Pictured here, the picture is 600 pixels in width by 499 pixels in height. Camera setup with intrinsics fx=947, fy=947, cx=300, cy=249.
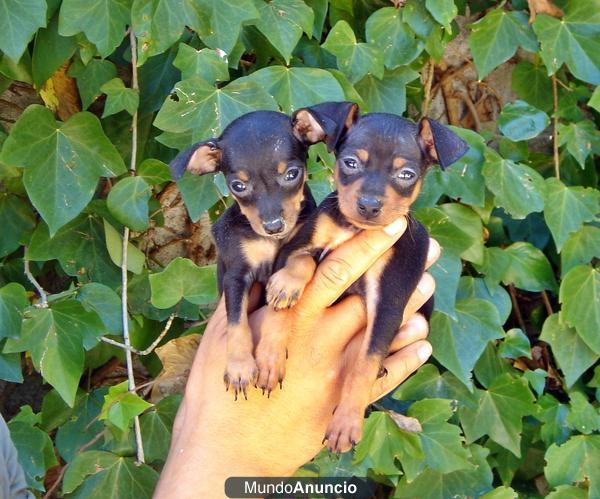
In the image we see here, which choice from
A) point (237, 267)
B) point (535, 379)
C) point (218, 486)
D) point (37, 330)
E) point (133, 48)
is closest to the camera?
point (218, 486)

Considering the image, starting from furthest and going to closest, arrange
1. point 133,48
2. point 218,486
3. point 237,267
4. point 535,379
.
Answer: point 535,379, point 133,48, point 237,267, point 218,486

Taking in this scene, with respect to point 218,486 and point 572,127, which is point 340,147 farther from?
point 572,127

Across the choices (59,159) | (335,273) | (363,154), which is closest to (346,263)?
(335,273)

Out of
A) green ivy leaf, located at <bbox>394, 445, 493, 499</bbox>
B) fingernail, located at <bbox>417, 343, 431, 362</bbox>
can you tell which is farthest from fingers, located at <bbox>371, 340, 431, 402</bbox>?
green ivy leaf, located at <bbox>394, 445, 493, 499</bbox>

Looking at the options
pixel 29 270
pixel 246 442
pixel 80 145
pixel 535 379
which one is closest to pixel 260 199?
pixel 246 442

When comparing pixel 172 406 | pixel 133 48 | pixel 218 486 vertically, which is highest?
pixel 133 48

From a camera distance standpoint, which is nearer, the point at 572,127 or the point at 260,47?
the point at 260,47

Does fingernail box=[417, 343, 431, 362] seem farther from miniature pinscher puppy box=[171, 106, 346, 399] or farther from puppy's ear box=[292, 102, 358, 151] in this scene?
puppy's ear box=[292, 102, 358, 151]
